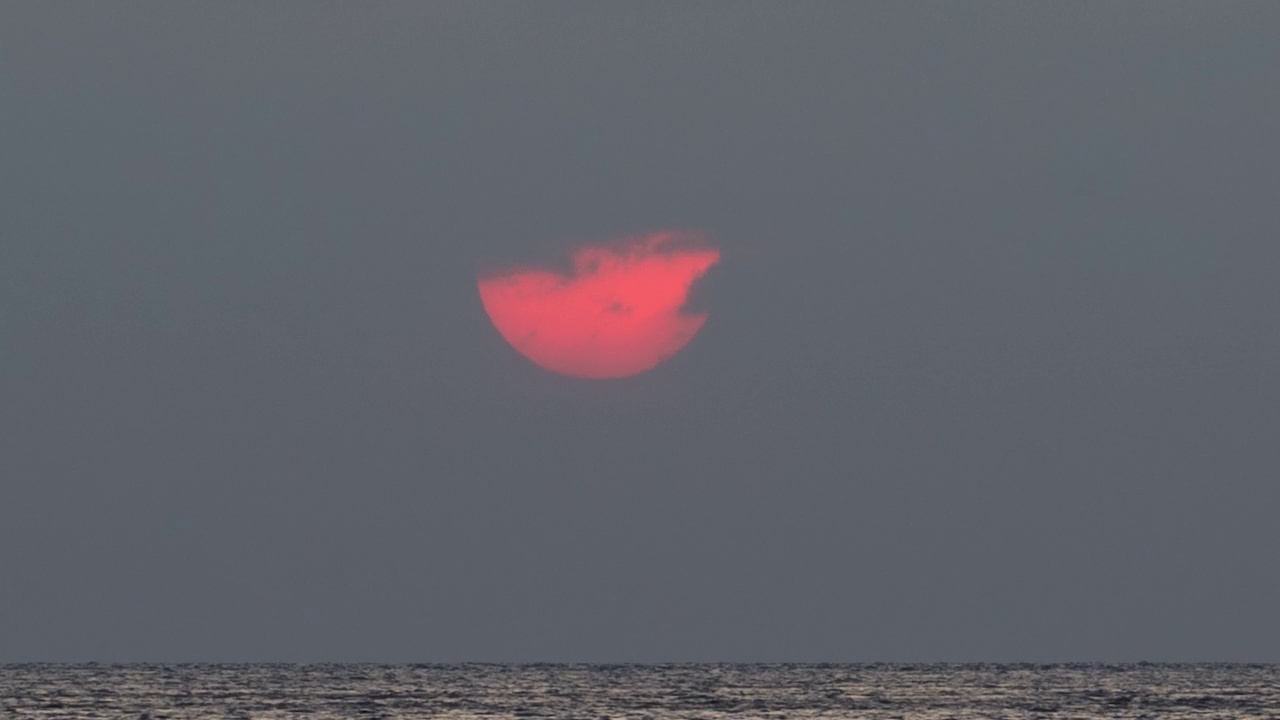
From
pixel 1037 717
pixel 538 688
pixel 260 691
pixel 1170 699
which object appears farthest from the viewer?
pixel 538 688

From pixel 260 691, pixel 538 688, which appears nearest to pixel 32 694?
pixel 260 691

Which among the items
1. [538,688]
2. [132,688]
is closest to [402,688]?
[538,688]

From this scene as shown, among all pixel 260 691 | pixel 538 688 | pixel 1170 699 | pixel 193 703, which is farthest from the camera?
pixel 538 688

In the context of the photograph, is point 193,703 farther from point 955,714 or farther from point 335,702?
point 955,714

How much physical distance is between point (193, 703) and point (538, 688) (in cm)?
4870

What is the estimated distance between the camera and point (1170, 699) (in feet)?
541

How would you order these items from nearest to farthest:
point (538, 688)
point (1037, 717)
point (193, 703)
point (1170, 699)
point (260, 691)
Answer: point (1037, 717), point (193, 703), point (1170, 699), point (260, 691), point (538, 688)

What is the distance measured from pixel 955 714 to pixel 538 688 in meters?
69.0

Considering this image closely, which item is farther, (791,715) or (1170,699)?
(1170,699)

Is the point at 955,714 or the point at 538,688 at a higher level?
the point at 538,688

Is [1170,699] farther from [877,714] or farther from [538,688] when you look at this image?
[538,688]

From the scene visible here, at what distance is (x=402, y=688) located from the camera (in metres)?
193

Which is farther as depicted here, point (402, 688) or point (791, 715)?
point (402, 688)

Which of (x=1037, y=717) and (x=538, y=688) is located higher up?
(x=538, y=688)
